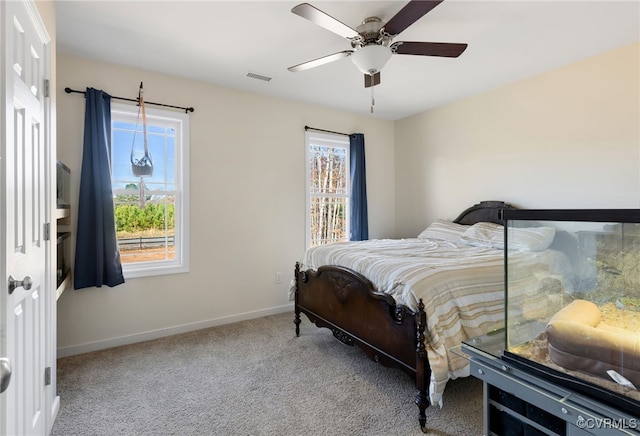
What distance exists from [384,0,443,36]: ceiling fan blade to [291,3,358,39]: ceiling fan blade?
0.77 feet

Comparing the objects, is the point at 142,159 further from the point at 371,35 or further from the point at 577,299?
the point at 577,299

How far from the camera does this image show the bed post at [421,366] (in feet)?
5.80

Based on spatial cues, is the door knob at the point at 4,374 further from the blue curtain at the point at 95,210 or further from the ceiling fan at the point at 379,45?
the blue curtain at the point at 95,210

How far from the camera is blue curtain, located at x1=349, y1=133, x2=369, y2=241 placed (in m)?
4.30

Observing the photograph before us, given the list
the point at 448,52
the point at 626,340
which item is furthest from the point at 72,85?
the point at 626,340

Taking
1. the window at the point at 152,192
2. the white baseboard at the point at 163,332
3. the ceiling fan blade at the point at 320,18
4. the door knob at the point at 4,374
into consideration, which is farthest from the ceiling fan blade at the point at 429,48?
the white baseboard at the point at 163,332

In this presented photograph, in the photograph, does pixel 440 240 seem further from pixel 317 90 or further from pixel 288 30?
pixel 288 30

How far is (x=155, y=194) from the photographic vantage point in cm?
318

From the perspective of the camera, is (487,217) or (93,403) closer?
(93,403)

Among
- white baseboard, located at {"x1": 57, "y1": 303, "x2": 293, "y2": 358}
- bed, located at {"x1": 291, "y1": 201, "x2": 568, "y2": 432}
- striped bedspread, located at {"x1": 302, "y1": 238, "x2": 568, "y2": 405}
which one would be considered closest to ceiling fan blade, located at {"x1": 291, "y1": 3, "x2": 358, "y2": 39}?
bed, located at {"x1": 291, "y1": 201, "x2": 568, "y2": 432}

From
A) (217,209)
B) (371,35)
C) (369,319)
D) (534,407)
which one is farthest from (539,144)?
(217,209)

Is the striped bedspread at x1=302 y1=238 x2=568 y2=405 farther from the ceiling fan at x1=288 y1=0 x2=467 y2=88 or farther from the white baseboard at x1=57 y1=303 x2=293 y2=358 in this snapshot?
the white baseboard at x1=57 y1=303 x2=293 y2=358

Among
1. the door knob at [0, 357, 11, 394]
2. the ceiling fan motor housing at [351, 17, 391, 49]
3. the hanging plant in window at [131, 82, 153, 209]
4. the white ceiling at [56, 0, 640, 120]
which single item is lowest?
the door knob at [0, 357, 11, 394]

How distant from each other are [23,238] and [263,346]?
2.02m
